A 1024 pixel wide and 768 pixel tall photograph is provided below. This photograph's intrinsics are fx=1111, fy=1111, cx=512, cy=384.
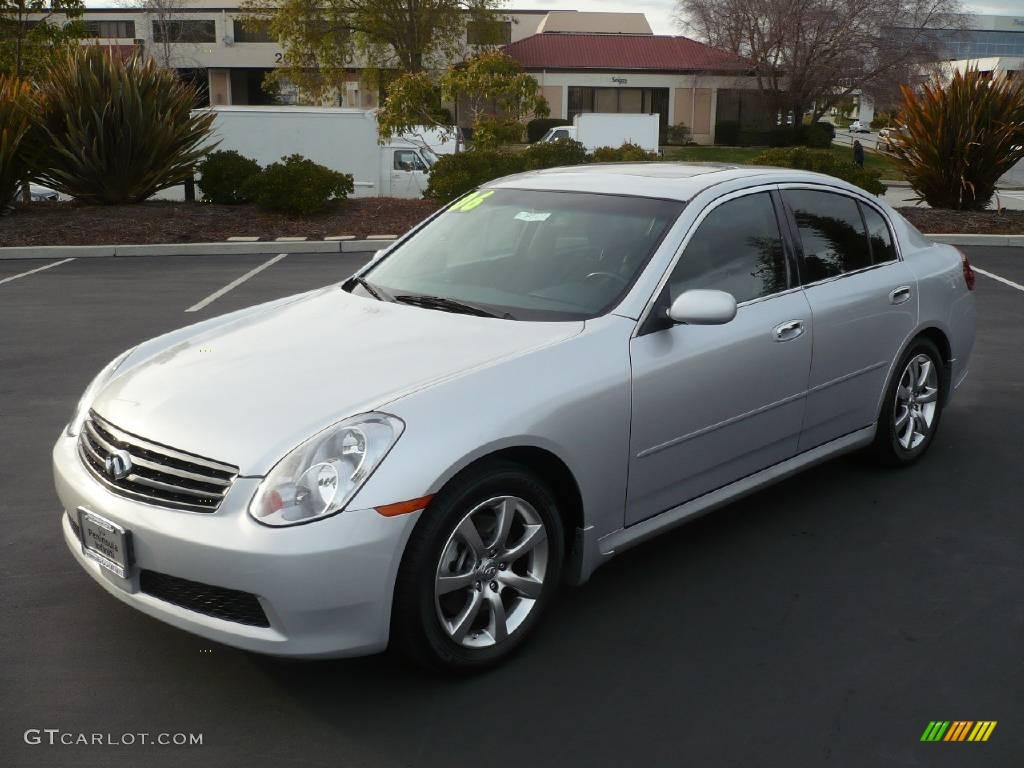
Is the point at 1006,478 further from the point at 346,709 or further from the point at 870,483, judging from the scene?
the point at 346,709

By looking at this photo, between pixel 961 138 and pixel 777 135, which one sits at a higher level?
pixel 961 138

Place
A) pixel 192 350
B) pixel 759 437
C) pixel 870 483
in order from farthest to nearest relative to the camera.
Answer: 1. pixel 870 483
2. pixel 759 437
3. pixel 192 350

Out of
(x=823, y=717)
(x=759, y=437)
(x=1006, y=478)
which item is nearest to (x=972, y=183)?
(x=1006, y=478)

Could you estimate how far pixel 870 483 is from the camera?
5676 mm

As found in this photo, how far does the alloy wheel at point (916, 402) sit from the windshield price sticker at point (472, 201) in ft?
7.44

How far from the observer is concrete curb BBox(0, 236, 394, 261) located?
14234mm

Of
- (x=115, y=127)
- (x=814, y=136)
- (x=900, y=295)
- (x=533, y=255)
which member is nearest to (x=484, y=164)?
(x=115, y=127)

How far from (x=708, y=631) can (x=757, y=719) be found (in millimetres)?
616

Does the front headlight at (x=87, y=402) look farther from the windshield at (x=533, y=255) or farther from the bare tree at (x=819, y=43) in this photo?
the bare tree at (x=819, y=43)

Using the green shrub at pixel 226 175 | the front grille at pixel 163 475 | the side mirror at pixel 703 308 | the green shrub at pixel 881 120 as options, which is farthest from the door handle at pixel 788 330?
the green shrub at pixel 881 120

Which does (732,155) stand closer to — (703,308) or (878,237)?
(878,237)

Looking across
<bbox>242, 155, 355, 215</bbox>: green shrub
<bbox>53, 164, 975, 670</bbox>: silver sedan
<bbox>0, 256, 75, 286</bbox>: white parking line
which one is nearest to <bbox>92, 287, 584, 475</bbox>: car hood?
<bbox>53, 164, 975, 670</bbox>: silver sedan

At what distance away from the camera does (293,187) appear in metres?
16.2

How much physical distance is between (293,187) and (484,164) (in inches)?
114
